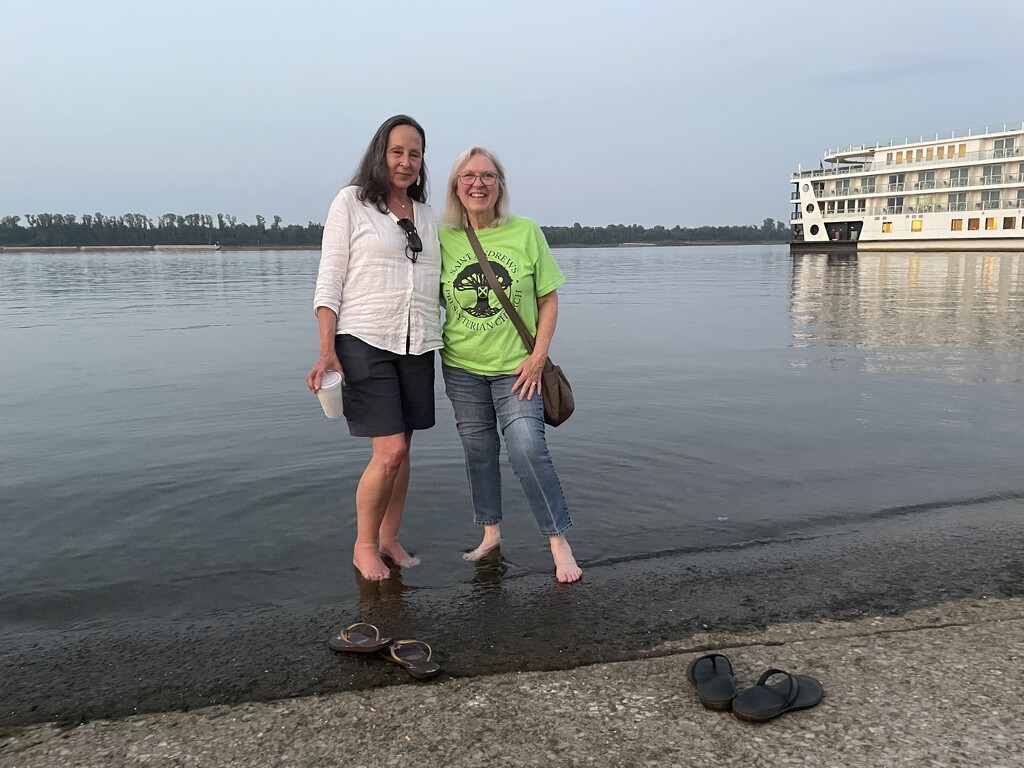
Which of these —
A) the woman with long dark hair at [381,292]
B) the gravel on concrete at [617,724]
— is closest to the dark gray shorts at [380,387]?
the woman with long dark hair at [381,292]

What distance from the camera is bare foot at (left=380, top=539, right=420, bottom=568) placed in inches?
161

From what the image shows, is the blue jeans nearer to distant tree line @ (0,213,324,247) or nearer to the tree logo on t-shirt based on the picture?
the tree logo on t-shirt

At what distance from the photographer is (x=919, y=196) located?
56719mm

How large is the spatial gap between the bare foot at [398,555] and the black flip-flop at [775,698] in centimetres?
203

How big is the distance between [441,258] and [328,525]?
6.15 ft

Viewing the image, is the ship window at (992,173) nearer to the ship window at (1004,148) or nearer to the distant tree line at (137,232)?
the ship window at (1004,148)

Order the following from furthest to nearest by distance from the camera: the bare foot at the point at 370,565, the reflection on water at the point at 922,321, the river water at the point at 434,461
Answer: the reflection on water at the point at 922,321 → the river water at the point at 434,461 → the bare foot at the point at 370,565

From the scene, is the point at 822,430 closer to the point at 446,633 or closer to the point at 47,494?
the point at 446,633

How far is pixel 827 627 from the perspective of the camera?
10.4ft

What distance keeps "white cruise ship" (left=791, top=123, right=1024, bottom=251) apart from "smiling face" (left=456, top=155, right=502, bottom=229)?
196 feet

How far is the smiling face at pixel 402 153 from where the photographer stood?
364cm

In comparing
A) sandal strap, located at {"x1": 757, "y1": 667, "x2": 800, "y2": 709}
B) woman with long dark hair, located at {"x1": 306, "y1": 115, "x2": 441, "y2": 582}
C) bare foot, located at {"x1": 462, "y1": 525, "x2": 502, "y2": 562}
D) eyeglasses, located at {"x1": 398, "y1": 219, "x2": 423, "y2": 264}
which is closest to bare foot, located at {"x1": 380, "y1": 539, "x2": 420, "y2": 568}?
bare foot, located at {"x1": 462, "y1": 525, "x2": 502, "y2": 562}

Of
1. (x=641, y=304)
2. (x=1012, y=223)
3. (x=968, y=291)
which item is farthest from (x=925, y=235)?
(x=641, y=304)

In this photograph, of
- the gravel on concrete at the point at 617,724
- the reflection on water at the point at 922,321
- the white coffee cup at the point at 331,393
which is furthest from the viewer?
the reflection on water at the point at 922,321
